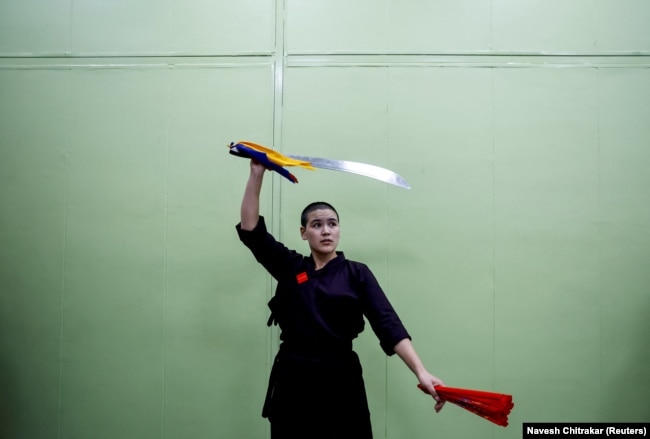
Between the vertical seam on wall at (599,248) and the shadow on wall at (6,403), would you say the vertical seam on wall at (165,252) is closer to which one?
the shadow on wall at (6,403)

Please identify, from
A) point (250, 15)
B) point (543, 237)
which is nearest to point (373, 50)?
point (250, 15)

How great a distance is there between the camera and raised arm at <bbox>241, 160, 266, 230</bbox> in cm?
125

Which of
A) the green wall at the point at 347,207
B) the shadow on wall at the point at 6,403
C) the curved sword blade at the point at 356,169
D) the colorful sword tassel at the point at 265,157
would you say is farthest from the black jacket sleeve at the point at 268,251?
A: the shadow on wall at the point at 6,403

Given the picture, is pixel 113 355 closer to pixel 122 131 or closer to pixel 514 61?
pixel 122 131

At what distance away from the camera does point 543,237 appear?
1.81 meters

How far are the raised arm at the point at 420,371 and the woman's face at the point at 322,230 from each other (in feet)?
1.37

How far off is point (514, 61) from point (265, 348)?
1.95m

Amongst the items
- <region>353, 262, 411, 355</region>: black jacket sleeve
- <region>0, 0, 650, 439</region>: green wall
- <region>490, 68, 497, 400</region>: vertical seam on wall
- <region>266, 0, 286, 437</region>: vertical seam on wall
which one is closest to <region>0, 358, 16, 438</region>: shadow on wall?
<region>0, 0, 650, 439</region>: green wall

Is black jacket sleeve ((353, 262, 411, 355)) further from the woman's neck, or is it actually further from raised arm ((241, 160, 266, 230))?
raised arm ((241, 160, 266, 230))

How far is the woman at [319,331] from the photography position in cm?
124

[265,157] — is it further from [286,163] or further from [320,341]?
[320,341]
